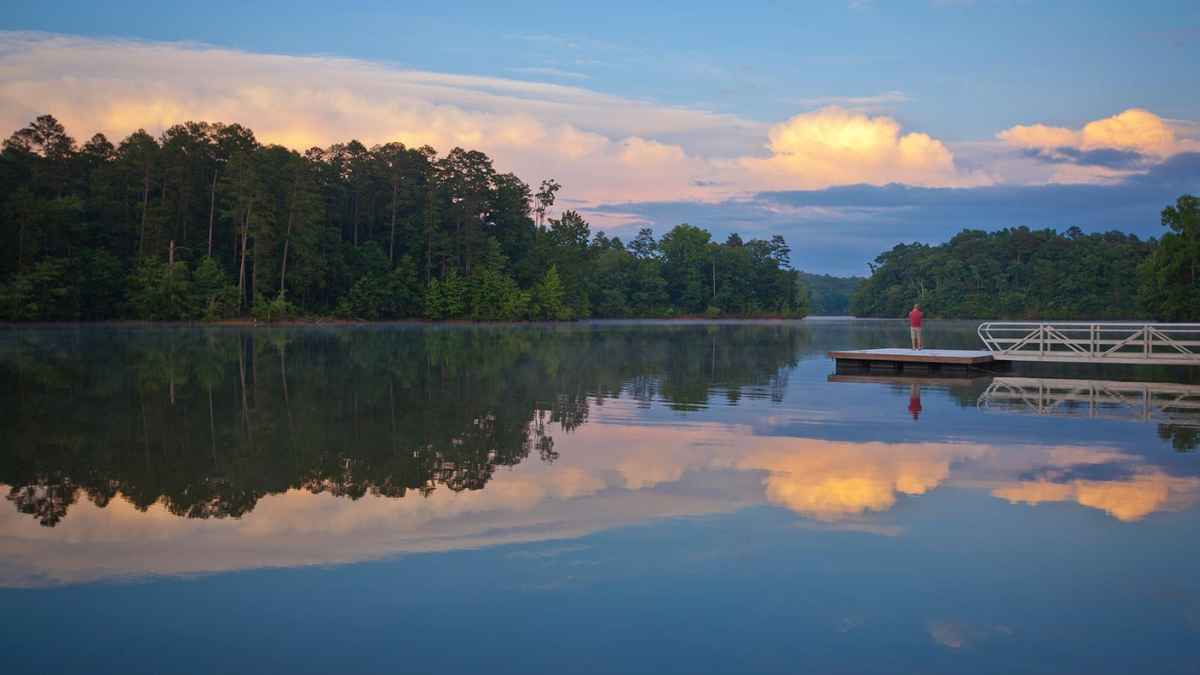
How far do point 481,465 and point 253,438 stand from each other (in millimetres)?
3649

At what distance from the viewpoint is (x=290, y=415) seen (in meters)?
13.0

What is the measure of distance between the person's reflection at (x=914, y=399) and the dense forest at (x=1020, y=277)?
82.7m

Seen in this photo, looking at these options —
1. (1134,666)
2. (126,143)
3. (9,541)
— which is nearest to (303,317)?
(126,143)

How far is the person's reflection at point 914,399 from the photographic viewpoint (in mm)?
13840

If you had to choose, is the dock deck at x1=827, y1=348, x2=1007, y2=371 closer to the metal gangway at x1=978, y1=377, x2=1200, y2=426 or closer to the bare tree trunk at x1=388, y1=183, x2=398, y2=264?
the metal gangway at x1=978, y1=377, x2=1200, y2=426

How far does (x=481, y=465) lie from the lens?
9.15 m

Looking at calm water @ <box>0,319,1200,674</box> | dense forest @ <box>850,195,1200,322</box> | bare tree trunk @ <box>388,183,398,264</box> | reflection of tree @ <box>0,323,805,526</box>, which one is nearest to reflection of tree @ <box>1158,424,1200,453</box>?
calm water @ <box>0,319,1200,674</box>

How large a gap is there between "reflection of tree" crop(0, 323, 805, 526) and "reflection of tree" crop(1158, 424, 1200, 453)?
6306 millimetres

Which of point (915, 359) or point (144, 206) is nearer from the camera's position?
point (915, 359)

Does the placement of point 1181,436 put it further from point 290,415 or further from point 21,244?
point 21,244

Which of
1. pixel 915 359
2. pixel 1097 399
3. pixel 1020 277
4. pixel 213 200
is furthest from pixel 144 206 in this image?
pixel 1020 277

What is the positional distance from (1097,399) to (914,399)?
3.38 m

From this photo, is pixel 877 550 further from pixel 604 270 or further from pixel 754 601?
pixel 604 270

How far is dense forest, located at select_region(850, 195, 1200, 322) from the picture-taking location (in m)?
105
